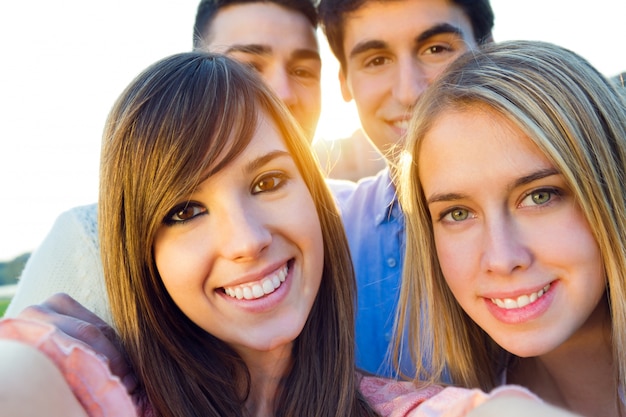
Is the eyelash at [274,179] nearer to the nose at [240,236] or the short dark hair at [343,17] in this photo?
the nose at [240,236]

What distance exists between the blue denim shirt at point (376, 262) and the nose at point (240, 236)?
113 centimetres

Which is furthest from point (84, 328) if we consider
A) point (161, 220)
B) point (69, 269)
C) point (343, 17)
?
point (343, 17)

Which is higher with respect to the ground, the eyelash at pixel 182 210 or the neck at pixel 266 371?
the eyelash at pixel 182 210

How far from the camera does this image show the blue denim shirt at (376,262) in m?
3.02

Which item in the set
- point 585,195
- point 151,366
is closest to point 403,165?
point 585,195

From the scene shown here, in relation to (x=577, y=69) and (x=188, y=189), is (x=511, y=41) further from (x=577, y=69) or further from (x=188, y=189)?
(x=188, y=189)

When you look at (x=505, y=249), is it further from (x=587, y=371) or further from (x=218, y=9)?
(x=218, y=9)

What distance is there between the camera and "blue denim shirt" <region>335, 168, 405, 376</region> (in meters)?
3.02

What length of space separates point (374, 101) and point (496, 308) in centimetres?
155

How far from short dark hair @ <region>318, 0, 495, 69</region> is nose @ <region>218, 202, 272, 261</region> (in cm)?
186

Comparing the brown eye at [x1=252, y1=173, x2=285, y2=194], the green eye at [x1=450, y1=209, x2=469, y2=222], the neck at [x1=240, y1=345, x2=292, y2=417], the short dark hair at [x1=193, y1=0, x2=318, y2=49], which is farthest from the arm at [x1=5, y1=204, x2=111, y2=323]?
the green eye at [x1=450, y1=209, x2=469, y2=222]

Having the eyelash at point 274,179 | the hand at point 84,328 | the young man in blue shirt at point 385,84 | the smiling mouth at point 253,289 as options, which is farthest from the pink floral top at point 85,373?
the young man in blue shirt at point 385,84

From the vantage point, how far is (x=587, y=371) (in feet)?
7.70

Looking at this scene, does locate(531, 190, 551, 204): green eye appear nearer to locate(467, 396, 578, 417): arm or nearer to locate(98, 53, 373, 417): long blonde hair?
locate(98, 53, 373, 417): long blonde hair
